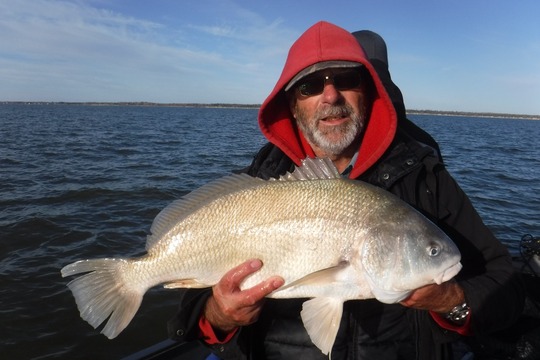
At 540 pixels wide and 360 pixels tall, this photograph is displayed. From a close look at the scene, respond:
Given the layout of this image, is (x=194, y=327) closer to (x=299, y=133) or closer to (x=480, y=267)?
(x=299, y=133)

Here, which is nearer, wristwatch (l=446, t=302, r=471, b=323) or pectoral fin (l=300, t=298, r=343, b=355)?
pectoral fin (l=300, t=298, r=343, b=355)

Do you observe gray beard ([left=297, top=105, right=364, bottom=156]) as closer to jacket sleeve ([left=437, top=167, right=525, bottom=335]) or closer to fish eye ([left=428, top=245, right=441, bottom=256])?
jacket sleeve ([left=437, top=167, right=525, bottom=335])

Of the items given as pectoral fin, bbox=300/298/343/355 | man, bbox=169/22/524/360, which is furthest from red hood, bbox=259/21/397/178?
pectoral fin, bbox=300/298/343/355

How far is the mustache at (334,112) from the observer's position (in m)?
3.38

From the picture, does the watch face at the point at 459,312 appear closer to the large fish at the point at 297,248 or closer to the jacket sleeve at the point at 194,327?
the large fish at the point at 297,248

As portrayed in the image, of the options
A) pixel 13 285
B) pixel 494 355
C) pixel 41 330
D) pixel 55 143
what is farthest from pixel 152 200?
pixel 55 143

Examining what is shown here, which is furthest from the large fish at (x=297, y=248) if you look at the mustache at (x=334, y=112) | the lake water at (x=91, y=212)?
the lake water at (x=91, y=212)

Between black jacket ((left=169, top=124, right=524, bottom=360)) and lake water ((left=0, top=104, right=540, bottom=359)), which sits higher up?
black jacket ((left=169, top=124, right=524, bottom=360))

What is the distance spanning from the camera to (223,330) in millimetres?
2965

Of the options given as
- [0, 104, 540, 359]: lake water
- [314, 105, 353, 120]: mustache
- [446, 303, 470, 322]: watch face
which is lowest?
[0, 104, 540, 359]: lake water

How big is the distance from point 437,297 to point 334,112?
1.64m

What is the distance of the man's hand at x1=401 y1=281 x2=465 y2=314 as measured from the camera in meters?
2.52

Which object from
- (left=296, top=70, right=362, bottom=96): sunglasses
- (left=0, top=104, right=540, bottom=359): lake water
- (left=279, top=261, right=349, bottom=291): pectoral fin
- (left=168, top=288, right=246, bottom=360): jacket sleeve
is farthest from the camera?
(left=0, top=104, right=540, bottom=359): lake water

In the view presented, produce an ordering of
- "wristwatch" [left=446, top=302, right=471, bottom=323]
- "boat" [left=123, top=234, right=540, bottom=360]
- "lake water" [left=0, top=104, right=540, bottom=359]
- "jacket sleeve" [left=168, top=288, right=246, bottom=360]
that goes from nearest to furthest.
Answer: "wristwatch" [left=446, top=302, right=471, bottom=323] < "jacket sleeve" [left=168, top=288, right=246, bottom=360] < "boat" [left=123, top=234, right=540, bottom=360] < "lake water" [left=0, top=104, right=540, bottom=359]
